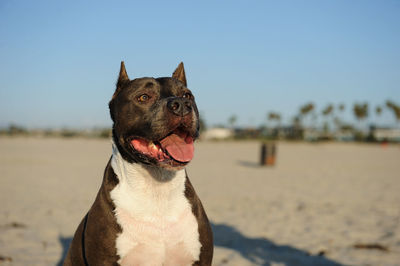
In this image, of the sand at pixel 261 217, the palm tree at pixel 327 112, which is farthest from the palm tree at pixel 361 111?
the sand at pixel 261 217

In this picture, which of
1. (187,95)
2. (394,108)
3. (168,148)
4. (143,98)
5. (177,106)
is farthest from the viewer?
(394,108)

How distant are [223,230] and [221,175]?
8669mm

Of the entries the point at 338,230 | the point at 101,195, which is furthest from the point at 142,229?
the point at 338,230

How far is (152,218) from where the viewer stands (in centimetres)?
282

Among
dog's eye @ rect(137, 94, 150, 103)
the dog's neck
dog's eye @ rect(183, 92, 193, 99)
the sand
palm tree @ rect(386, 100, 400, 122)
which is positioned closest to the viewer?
the dog's neck

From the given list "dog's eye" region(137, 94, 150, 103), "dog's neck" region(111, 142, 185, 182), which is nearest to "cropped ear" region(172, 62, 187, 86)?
"dog's eye" region(137, 94, 150, 103)

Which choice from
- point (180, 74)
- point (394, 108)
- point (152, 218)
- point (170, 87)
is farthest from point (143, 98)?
point (394, 108)

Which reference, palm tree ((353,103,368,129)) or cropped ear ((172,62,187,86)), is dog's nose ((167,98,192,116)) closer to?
cropped ear ((172,62,187,86))

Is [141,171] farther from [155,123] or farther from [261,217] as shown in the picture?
[261,217]

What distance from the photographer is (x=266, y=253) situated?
5.35 m

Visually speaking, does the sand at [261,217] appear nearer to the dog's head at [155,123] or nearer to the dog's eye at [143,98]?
the dog's head at [155,123]

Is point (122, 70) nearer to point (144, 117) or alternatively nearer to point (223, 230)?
point (144, 117)

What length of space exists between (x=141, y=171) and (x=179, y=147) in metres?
0.36

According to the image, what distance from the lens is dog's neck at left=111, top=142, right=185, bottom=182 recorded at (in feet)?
9.49
